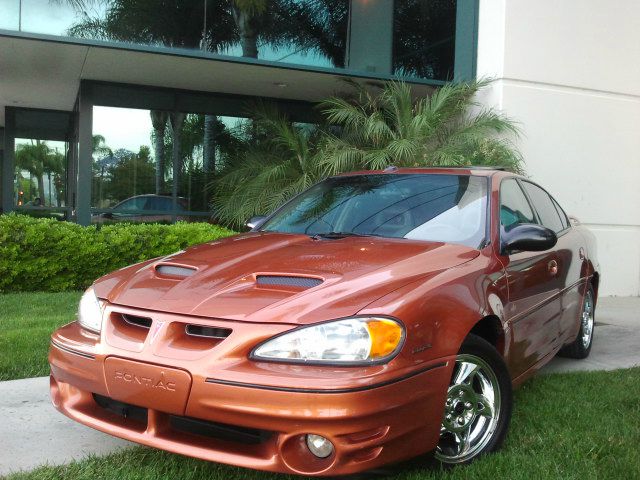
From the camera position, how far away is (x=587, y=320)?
5629mm

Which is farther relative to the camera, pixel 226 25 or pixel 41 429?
pixel 226 25

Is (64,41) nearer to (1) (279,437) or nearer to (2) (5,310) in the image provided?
(2) (5,310)

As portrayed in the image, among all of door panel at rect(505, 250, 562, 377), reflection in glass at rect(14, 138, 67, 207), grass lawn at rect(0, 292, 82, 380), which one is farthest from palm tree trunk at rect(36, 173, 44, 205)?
door panel at rect(505, 250, 562, 377)

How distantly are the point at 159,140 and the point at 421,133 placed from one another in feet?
17.2

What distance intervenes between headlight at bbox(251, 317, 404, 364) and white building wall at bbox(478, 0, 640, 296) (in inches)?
331

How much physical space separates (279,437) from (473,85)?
29.3 feet

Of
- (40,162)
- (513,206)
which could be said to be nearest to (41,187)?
(40,162)

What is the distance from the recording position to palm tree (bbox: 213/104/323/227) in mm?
10141

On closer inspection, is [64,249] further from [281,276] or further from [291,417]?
[291,417]

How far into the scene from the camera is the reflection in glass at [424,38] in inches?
468

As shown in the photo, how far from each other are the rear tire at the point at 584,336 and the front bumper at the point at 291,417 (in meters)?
3.13

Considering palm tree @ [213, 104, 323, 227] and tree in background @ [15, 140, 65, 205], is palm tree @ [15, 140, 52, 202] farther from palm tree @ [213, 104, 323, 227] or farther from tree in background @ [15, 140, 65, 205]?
palm tree @ [213, 104, 323, 227]

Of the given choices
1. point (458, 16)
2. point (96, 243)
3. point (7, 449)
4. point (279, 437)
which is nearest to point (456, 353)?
point (279, 437)

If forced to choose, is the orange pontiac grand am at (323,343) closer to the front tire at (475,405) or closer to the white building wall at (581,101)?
the front tire at (475,405)
